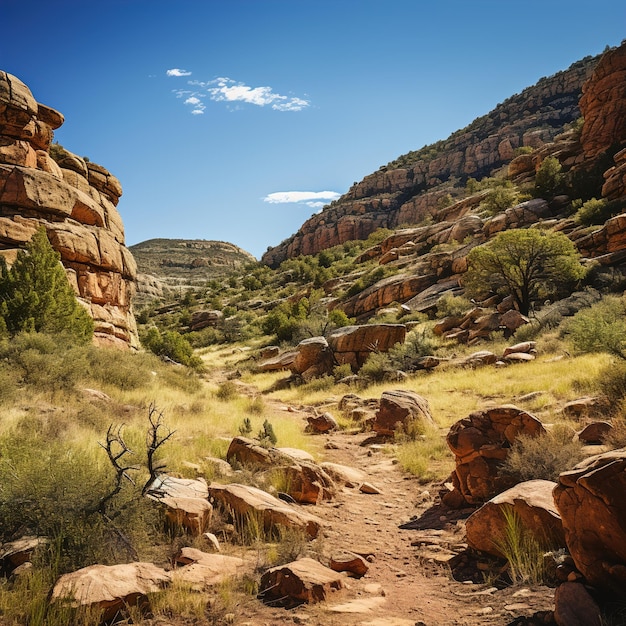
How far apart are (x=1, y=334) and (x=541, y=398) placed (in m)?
15.9

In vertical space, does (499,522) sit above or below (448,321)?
below

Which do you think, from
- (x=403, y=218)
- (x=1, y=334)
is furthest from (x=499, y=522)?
(x=403, y=218)

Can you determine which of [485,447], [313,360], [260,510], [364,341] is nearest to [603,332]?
[485,447]

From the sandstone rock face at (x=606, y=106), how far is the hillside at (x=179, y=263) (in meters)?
67.2

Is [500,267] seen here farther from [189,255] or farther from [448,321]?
[189,255]

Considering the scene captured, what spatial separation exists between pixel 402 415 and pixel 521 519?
6.01 m

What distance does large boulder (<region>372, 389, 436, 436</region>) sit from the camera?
9617 mm

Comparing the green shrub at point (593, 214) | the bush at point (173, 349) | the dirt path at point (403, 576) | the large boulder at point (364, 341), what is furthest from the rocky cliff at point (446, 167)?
the dirt path at point (403, 576)

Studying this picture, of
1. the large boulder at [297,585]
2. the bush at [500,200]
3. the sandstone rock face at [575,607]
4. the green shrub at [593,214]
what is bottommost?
the large boulder at [297,585]

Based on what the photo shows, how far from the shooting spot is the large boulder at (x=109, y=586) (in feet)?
9.13

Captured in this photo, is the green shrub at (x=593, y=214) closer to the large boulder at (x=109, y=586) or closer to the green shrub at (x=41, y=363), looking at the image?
Answer: the green shrub at (x=41, y=363)

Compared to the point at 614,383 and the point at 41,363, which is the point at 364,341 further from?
the point at 41,363

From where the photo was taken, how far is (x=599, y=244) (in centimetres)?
2412

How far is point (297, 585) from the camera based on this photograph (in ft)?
10.8
